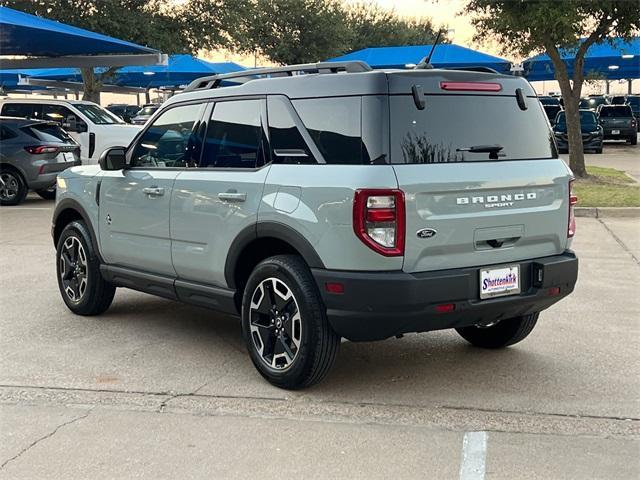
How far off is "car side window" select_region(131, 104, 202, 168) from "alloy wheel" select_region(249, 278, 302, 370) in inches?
47.6

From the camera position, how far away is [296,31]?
41.6m

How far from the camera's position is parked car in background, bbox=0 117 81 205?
14648 millimetres

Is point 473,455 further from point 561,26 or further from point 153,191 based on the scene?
point 561,26

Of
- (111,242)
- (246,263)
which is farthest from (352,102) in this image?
(111,242)

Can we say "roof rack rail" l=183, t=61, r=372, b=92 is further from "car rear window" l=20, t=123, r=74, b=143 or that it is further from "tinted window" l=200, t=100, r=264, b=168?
"car rear window" l=20, t=123, r=74, b=143

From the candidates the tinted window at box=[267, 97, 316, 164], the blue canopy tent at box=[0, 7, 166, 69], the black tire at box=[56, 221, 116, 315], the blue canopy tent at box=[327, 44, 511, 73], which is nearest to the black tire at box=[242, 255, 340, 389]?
the tinted window at box=[267, 97, 316, 164]

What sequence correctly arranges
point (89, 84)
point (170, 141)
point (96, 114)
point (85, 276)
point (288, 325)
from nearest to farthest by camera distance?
1. point (288, 325)
2. point (170, 141)
3. point (85, 276)
4. point (96, 114)
5. point (89, 84)

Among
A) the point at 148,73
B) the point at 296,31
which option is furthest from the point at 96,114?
the point at 296,31

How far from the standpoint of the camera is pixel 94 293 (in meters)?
6.41

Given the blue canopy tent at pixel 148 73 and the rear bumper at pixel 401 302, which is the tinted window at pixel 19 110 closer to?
the blue canopy tent at pixel 148 73

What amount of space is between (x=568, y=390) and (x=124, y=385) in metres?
2.74

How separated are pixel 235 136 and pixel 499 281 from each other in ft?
6.40

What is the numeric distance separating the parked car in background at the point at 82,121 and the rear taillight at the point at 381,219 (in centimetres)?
1406

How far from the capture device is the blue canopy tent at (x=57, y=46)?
51.2 feet
